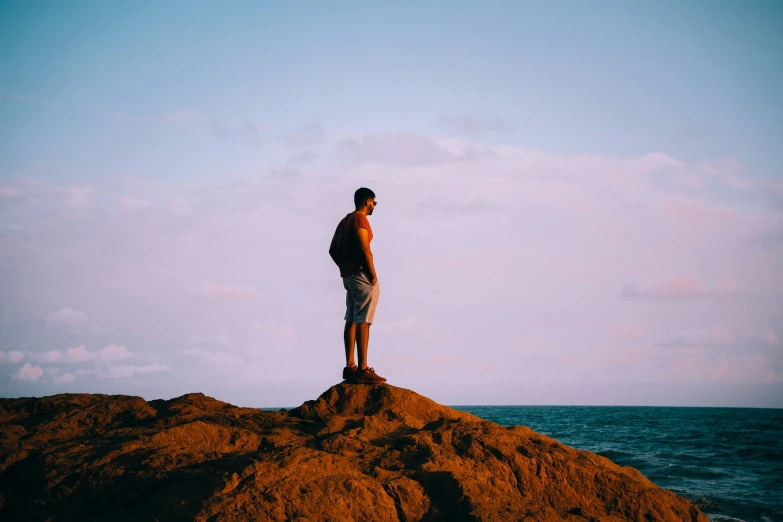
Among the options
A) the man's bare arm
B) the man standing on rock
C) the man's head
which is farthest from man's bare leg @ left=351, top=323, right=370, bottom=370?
the man's head

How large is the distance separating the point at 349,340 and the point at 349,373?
361 millimetres

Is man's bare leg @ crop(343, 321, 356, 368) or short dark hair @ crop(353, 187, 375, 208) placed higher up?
short dark hair @ crop(353, 187, 375, 208)

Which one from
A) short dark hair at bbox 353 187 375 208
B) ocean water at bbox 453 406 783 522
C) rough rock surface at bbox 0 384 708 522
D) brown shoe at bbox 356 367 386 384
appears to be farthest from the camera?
ocean water at bbox 453 406 783 522

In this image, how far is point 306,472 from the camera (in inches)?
159

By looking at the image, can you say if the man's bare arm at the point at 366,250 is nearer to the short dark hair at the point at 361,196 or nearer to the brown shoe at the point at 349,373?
the short dark hair at the point at 361,196

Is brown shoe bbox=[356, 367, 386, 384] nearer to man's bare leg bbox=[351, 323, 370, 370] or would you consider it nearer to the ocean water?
man's bare leg bbox=[351, 323, 370, 370]

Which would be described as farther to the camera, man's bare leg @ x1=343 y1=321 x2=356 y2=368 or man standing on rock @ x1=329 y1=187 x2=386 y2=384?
man's bare leg @ x1=343 y1=321 x2=356 y2=368

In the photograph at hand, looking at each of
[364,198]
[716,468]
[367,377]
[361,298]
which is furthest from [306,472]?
[716,468]

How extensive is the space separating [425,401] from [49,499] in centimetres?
335

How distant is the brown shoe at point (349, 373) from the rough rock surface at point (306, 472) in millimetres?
523

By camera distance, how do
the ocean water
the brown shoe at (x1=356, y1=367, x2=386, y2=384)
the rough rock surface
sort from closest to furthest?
the rough rock surface < the brown shoe at (x1=356, y1=367, x2=386, y2=384) < the ocean water

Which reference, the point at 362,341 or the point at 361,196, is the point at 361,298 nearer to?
the point at 362,341

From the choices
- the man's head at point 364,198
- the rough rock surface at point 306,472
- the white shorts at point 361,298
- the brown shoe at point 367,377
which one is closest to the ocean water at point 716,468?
the rough rock surface at point 306,472

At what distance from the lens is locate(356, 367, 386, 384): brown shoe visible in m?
6.11
